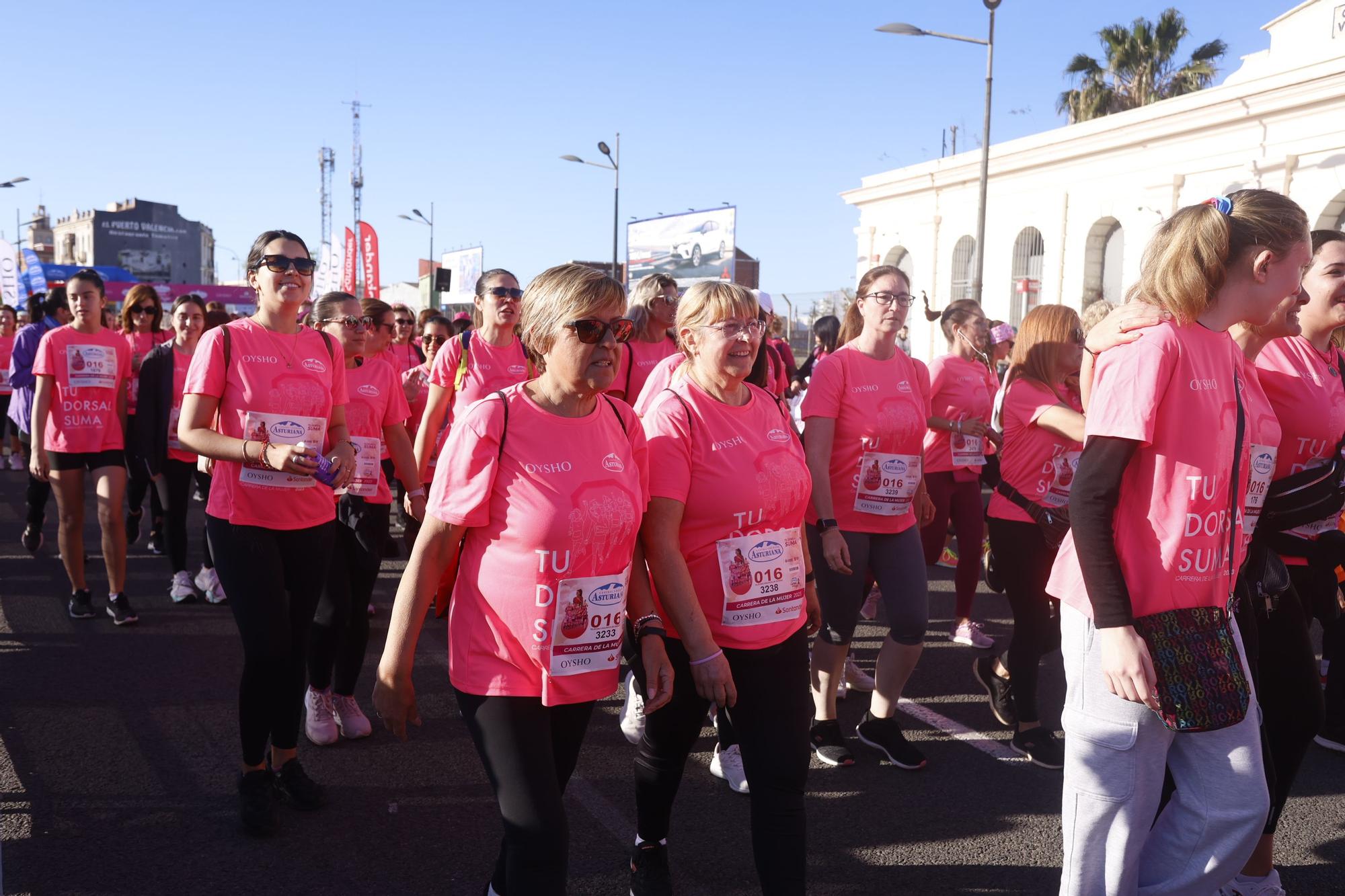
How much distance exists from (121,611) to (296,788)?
3.19m

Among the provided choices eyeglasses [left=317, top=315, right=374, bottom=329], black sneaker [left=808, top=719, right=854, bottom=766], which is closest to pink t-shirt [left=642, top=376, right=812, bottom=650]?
black sneaker [left=808, top=719, right=854, bottom=766]

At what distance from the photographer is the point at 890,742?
4.52 metres

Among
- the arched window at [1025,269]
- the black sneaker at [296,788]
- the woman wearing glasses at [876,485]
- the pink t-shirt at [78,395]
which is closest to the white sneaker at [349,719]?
the black sneaker at [296,788]

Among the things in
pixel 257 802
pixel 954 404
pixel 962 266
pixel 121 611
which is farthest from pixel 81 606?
pixel 962 266

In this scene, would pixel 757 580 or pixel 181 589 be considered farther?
pixel 181 589

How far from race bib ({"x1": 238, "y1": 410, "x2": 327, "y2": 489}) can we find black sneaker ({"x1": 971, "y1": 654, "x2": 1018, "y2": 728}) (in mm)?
3283

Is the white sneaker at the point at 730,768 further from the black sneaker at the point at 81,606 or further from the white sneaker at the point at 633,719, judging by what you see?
the black sneaker at the point at 81,606

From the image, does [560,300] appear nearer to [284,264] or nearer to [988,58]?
[284,264]

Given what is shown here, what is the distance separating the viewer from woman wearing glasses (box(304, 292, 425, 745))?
4.56 meters

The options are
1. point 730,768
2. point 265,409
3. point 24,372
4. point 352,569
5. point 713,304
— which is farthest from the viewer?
point 24,372

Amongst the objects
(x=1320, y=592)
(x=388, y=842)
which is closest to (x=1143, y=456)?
(x=1320, y=592)

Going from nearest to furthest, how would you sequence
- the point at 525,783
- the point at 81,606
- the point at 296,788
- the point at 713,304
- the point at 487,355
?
the point at 525,783 < the point at 713,304 < the point at 296,788 < the point at 487,355 < the point at 81,606

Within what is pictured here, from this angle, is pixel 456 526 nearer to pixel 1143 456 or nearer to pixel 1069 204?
A: pixel 1143 456

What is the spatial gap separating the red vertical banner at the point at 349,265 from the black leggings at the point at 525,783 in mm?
23021
